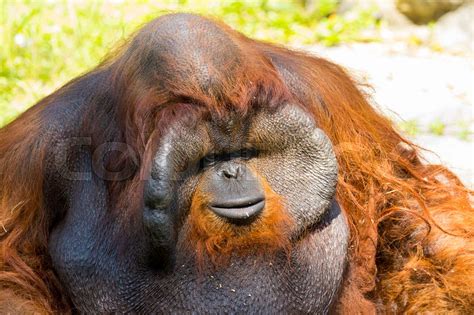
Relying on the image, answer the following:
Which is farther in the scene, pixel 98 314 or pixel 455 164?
pixel 455 164

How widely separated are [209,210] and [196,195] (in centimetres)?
6

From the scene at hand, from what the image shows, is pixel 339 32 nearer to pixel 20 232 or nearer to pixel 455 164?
pixel 455 164

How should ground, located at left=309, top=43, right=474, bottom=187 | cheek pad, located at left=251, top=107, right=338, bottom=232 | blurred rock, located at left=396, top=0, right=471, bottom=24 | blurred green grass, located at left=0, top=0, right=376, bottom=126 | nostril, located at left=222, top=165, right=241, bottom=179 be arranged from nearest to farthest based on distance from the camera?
nostril, located at left=222, top=165, right=241, bottom=179
cheek pad, located at left=251, top=107, right=338, bottom=232
ground, located at left=309, top=43, right=474, bottom=187
blurred green grass, located at left=0, top=0, right=376, bottom=126
blurred rock, located at left=396, top=0, right=471, bottom=24

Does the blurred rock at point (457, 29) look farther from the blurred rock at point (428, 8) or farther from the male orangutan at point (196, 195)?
the male orangutan at point (196, 195)

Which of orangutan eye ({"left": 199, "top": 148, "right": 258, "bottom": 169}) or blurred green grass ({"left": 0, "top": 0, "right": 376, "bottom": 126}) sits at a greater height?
orangutan eye ({"left": 199, "top": 148, "right": 258, "bottom": 169})

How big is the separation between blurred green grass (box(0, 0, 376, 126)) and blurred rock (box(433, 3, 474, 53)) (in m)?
0.58

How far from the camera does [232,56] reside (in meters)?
2.49

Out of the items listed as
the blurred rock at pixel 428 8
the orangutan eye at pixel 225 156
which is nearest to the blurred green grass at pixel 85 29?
the blurred rock at pixel 428 8

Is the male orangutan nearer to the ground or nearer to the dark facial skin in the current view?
the dark facial skin

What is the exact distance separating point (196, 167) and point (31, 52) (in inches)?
131

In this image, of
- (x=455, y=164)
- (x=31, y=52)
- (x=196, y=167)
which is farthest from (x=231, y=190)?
(x=31, y=52)

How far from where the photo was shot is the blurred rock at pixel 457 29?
21.3 feet

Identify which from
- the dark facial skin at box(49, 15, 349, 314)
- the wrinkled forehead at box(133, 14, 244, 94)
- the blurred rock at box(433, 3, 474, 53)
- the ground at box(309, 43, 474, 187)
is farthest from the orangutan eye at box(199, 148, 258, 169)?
the blurred rock at box(433, 3, 474, 53)

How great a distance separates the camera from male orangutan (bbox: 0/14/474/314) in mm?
2404
